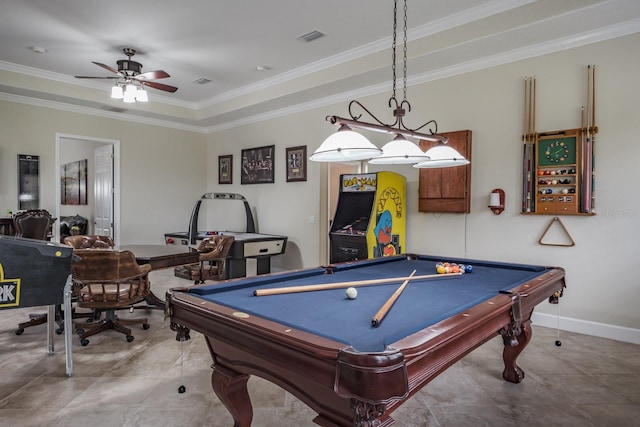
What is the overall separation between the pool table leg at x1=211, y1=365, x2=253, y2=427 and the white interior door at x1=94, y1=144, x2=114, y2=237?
18.8 ft

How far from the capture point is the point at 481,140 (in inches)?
167

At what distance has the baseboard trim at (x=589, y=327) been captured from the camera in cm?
343

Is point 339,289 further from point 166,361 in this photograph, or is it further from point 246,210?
point 246,210

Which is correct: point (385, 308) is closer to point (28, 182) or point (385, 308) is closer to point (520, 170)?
point (520, 170)

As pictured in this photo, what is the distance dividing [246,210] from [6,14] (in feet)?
12.7

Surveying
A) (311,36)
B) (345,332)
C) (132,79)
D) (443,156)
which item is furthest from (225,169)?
(345,332)

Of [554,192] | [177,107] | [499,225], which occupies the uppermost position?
[177,107]

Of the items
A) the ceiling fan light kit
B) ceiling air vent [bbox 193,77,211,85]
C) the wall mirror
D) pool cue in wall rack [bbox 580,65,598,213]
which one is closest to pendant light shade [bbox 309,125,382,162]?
pool cue in wall rack [bbox 580,65,598,213]

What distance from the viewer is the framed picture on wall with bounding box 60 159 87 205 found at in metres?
8.48

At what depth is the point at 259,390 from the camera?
255 centimetres

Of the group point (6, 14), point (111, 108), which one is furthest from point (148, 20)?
point (111, 108)

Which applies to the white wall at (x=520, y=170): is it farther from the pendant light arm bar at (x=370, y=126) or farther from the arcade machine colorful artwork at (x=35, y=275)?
the arcade machine colorful artwork at (x=35, y=275)

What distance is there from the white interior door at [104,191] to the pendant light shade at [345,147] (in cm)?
554

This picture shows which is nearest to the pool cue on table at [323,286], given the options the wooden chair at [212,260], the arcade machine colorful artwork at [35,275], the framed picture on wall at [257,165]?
the arcade machine colorful artwork at [35,275]
